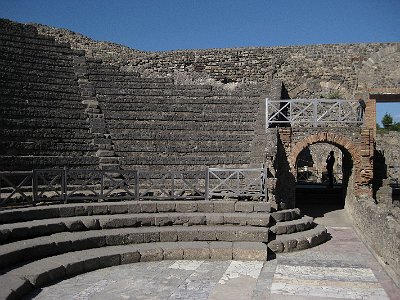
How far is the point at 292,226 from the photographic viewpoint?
426 inches

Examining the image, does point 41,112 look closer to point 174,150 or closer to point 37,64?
point 37,64

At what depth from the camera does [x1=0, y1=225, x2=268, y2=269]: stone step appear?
8242mm

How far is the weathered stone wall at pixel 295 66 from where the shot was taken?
69.4 feet

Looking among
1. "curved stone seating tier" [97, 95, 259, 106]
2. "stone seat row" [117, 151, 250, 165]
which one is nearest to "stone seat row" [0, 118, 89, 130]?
"curved stone seating tier" [97, 95, 259, 106]

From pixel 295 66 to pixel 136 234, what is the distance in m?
14.8

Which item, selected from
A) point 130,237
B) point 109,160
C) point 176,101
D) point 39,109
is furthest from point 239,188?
point 39,109

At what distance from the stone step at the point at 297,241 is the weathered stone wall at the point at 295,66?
11102 millimetres

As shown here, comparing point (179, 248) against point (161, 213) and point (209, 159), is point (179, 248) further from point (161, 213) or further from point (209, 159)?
point (209, 159)

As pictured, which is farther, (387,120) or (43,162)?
(387,120)

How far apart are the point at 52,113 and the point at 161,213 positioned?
21.4 ft

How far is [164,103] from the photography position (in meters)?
16.9

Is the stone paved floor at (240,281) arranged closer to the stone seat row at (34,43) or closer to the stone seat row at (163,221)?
the stone seat row at (163,221)

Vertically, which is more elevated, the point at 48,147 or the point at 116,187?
the point at 48,147

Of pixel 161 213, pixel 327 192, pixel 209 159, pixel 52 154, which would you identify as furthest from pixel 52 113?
pixel 327 192
